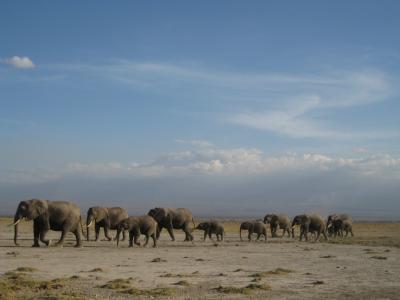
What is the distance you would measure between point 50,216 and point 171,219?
36.8ft

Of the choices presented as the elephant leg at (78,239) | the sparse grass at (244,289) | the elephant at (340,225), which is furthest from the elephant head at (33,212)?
the elephant at (340,225)

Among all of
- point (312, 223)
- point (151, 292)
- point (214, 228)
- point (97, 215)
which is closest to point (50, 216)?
point (97, 215)

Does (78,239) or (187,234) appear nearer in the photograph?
(78,239)

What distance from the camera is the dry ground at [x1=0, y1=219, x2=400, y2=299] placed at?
17.0 meters

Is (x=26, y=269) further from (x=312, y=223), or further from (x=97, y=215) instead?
(x=312, y=223)

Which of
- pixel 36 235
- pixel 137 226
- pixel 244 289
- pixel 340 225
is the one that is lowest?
pixel 244 289

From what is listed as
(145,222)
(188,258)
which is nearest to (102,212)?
(145,222)

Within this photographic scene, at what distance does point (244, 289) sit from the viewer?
17562mm

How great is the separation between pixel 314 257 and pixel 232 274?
29.2ft

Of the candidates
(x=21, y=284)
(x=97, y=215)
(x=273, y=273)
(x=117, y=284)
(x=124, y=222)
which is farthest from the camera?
(x=97, y=215)

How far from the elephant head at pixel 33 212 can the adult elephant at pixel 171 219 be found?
34.7ft

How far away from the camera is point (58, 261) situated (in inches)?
966

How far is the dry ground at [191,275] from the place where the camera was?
55.8 ft

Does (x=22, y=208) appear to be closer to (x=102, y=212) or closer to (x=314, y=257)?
(x=102, y=212)
